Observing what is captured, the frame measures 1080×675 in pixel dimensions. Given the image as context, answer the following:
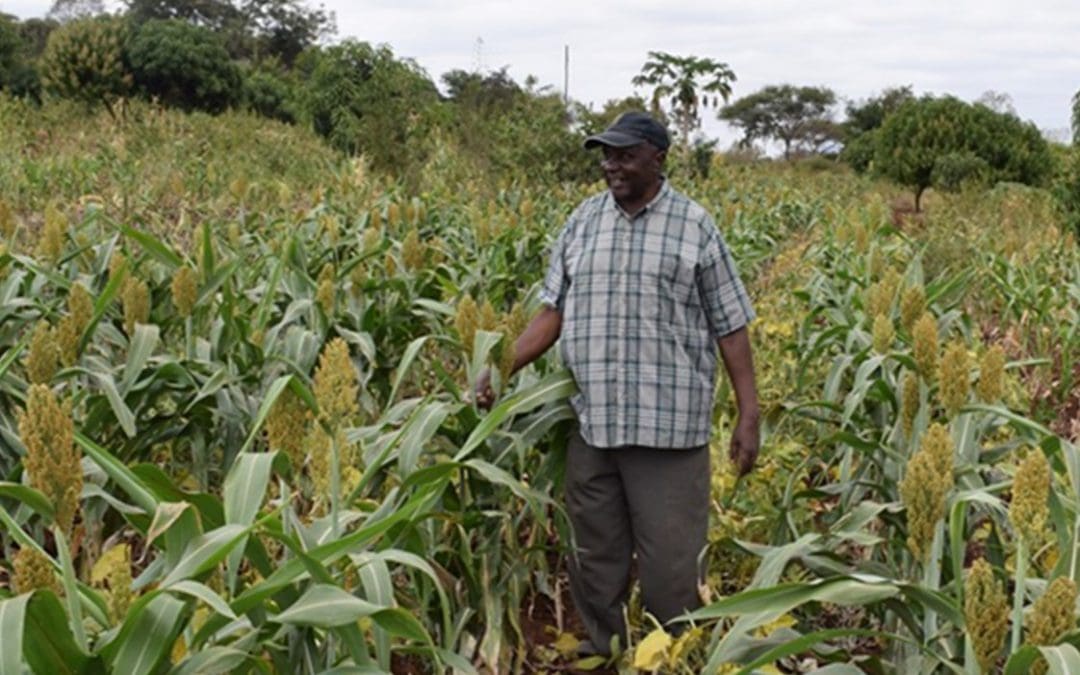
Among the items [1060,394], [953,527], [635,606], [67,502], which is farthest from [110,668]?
[1060,394]

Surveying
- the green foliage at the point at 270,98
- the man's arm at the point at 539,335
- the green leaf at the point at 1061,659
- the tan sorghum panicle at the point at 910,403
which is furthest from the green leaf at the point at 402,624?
the green foliage at the point at 270,98

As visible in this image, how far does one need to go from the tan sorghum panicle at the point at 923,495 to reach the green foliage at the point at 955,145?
1878 cm

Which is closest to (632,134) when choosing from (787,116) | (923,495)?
(923,495)

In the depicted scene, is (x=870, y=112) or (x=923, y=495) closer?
(x=923, y=495)

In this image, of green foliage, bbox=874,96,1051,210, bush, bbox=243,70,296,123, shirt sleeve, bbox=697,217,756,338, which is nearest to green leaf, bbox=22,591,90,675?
shirt sleeve, bbox=697,217,756,338

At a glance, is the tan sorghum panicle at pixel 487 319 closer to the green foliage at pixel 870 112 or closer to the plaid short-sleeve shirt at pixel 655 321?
the plaid short-sleeve shirt at pixel 655 321

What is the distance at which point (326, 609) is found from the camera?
1.54 metres

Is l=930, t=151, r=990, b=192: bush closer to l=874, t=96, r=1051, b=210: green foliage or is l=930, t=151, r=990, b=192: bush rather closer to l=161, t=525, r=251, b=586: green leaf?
l=874, t=96, r=1051, b=210: green foliage

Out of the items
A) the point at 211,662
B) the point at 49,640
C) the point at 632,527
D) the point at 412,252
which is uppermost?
the point at 412,252

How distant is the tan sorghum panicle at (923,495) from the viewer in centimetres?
155

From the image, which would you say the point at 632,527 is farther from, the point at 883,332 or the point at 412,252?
the point at 412,252

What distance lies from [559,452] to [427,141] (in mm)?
9436

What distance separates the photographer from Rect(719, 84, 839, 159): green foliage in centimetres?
5756

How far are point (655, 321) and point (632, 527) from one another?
60 cm
